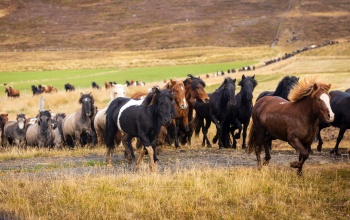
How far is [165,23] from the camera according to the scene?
524ft

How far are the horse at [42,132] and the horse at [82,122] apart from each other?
0.77m

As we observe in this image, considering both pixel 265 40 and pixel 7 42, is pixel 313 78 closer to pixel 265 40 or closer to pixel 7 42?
pixel 265 40

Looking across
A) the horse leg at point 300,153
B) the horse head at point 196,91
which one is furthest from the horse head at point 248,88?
the horse leg at point 300,153

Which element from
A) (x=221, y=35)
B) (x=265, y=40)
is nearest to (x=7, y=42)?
(x=221, y=35)

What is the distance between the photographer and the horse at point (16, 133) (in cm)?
2325

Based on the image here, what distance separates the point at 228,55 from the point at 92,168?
305 ft

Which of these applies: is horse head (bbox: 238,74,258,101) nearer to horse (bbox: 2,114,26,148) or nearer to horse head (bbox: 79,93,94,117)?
horse head (bbox: 79,93,94,117)

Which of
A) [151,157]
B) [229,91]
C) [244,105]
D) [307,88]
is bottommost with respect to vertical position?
[151,157]

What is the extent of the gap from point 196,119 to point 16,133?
7.77m

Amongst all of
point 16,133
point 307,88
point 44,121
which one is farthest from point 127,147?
point 16,133

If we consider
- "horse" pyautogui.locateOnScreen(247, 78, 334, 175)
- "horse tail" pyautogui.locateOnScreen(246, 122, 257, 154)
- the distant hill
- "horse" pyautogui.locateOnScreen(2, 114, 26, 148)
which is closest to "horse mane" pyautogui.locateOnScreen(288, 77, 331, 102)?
"horse" pyautogui.locateOnScreen(247, 78, 334, 175)

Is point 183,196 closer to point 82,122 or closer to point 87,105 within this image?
point 87,105

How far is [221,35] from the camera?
141625 millimetres

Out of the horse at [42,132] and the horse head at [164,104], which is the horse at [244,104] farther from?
the horse at [42,132]
